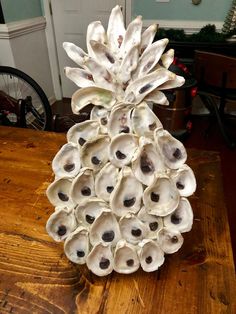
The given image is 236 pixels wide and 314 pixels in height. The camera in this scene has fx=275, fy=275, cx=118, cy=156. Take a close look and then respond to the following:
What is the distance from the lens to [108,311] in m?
0.46

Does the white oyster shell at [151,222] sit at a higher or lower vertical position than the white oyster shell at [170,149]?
lower

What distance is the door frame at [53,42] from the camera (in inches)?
107

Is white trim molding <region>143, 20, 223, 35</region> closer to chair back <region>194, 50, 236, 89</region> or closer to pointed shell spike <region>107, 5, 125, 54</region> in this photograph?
chair back <region>194, 50, 236, 89</region>

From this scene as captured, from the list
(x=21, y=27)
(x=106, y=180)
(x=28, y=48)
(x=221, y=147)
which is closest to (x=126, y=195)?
(x=106, y=180)

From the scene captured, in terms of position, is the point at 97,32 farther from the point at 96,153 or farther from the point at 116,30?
the point at 96,153

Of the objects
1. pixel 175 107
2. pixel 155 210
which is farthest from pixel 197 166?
pixel 175 107

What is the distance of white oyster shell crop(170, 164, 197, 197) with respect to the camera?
0.47m

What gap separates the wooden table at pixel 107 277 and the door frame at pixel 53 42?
8.23ft

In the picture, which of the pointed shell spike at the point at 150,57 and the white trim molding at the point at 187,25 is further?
the white trim molding at the point at 187,25

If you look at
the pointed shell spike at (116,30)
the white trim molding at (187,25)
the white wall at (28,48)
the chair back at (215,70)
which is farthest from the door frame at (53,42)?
the pointed shell spike at (116,30)

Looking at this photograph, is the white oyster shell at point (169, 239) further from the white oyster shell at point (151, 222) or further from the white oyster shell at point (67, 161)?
the white oyster shell at point (67, 161)

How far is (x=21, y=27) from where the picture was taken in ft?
7.75

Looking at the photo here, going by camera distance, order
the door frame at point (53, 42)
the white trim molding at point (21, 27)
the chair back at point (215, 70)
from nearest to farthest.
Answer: the chair back at point (215, 70) → the white trim molding at point (21, 27) → the door frame at point (53, 42)

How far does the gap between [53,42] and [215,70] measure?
174 cm
